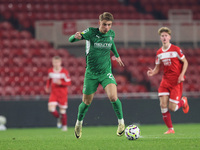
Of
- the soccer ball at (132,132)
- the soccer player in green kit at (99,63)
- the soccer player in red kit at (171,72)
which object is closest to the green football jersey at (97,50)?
the soccer player in green kit at (99,63)

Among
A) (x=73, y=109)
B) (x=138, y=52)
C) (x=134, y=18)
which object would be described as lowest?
(x=73, y=109)

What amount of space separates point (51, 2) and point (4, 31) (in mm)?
3613

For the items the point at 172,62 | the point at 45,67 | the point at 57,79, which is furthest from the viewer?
the point at 45,67

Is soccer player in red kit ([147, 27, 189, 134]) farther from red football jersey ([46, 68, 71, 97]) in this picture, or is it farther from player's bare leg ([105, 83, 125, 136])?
red football jersey ([46, 68, 71, 97])

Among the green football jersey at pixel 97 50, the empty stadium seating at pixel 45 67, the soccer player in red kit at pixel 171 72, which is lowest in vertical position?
the empty stadium seating at pixel 45 67

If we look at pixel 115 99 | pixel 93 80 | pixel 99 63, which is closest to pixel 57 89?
pixel 93 80

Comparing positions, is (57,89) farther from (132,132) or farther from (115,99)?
(132,132)

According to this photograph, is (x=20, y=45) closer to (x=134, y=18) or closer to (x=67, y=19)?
(x=67, y=19)

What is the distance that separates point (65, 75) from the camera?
1213 cm

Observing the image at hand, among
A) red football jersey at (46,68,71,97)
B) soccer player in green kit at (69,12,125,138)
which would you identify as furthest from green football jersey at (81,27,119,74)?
red football jersey at (46,68,71,97)

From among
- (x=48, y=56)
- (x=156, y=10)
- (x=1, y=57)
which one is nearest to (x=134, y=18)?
(x=156, y=10)

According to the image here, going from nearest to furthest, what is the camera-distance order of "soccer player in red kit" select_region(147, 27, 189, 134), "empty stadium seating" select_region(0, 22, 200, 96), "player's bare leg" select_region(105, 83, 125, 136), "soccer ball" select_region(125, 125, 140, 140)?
1. "soccer ball" select_region(125, 125, 140, 140)
2. "player's bare leg" select_region(105, 83, 125, 136)
3. "soccer player in red kit" select_region(147, 27, 189, 134)
4. "empty stadium seating" select_region(0, 22, 200, 96)

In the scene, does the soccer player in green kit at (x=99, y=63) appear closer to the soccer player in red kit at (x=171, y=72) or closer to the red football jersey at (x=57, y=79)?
the soccer player in red kit at (x=171, y=72)

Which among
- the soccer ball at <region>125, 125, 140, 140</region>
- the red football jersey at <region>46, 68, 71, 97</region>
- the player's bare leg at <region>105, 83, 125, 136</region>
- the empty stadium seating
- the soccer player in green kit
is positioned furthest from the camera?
the empty stadium seating
